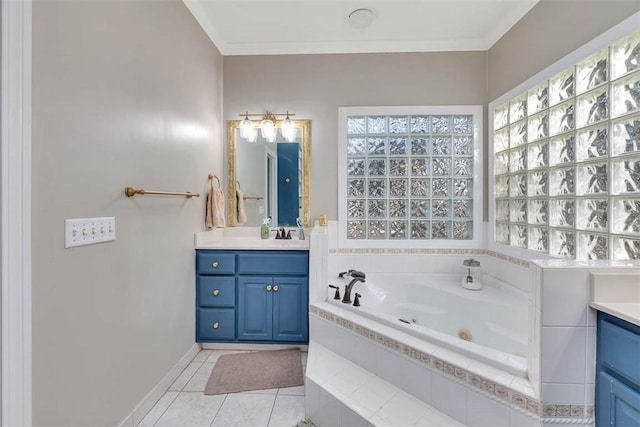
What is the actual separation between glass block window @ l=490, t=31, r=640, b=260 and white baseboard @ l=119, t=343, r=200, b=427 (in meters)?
2.61

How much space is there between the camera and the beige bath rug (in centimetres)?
175

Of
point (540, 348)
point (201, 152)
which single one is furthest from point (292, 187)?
point (540, 348)

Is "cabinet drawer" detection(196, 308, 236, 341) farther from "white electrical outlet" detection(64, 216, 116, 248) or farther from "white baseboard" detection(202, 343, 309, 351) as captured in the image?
"white electrical outlet" detection(64, 216, 116, 248)

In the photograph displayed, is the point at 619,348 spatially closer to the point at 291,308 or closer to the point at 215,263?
the point at 291,308

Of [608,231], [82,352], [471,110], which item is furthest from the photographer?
[471,110]

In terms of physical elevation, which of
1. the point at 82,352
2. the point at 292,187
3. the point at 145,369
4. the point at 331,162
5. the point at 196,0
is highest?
the point at 196,0

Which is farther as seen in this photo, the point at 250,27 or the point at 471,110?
the point at 471,110

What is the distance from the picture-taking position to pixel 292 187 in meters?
2.62

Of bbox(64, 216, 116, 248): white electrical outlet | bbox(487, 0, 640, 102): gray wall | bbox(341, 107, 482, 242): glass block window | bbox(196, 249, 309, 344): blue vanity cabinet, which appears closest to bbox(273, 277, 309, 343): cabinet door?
bbox(196, 249, 309, 344): blue vanity cabinet

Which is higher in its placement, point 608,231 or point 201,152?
point 201,152

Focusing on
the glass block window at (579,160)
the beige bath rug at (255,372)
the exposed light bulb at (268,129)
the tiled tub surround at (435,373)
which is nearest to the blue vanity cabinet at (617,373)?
the tiled tub surround at (435,373)

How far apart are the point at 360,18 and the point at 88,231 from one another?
2257 millimetres

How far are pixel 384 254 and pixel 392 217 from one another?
35cm

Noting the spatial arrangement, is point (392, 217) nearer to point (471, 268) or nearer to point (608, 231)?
point (471, 268)
